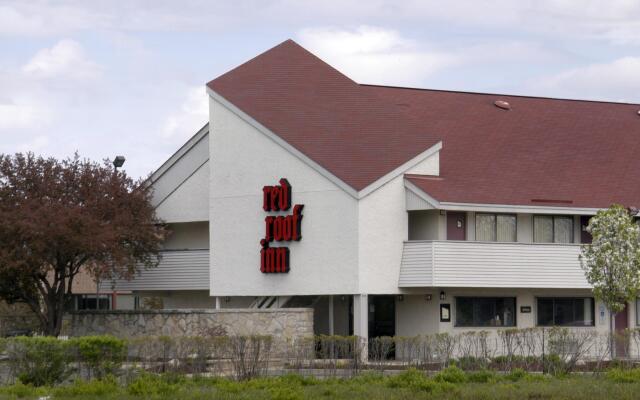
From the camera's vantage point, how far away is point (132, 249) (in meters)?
47.9

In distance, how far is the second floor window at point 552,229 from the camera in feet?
157

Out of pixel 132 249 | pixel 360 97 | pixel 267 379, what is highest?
pixel 360 97

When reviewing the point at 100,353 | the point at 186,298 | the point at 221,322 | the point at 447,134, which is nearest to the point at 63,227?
the point at 221,322

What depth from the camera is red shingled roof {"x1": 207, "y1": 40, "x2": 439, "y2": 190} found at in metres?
45.2

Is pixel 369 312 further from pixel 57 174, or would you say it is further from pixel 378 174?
pixel 57 174

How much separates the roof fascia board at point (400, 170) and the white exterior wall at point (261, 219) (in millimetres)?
583

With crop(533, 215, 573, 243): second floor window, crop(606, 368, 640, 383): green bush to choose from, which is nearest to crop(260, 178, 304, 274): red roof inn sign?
crop(533, 215, 573, 243): second floor window

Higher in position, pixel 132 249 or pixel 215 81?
pixel 215 81

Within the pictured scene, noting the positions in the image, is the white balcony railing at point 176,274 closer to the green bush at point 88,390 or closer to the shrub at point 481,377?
the shrub at point 481,377

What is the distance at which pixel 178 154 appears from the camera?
51156 mm

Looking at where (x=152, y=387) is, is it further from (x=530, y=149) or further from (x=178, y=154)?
(x=530, y=149)

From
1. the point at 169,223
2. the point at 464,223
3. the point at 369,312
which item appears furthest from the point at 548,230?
the point at 169,223

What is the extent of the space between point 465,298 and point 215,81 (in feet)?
39.2

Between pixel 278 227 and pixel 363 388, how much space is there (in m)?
17.4
